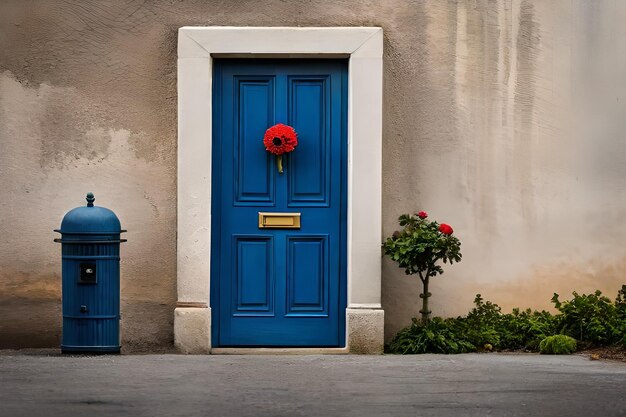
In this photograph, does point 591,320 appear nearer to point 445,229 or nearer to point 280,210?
point 445,229

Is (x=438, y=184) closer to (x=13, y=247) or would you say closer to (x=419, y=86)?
(x=419, y=86)

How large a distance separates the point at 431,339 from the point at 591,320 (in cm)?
146

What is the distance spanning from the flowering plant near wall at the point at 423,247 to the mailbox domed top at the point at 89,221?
8.00 feet

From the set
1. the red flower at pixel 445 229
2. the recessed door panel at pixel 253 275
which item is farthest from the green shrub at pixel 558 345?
the recessed door panel at pixel 253 275

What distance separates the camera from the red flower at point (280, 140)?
10641 mm

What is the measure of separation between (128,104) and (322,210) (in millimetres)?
2032

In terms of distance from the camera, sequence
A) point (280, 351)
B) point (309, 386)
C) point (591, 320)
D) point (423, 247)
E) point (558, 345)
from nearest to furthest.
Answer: point (309, 386), point (423, 247), point (558, 345), point (591, 320), point (280, 351)

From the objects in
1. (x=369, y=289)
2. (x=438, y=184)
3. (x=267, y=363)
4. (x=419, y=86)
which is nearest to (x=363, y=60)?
(x=419, y=86)

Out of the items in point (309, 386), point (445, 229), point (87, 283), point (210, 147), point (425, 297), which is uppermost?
point (210, 147)

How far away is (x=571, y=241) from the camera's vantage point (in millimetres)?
10961

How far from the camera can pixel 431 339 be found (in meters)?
10.4

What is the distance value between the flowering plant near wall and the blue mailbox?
2.49m

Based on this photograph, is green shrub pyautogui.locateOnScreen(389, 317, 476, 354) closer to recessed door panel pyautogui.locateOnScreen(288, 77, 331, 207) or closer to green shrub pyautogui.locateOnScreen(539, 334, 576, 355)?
green shrub pyautogui.locateOnScreen(539, 334, 576, 355)

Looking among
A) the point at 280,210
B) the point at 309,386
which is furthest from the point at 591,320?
the point at 309,386
